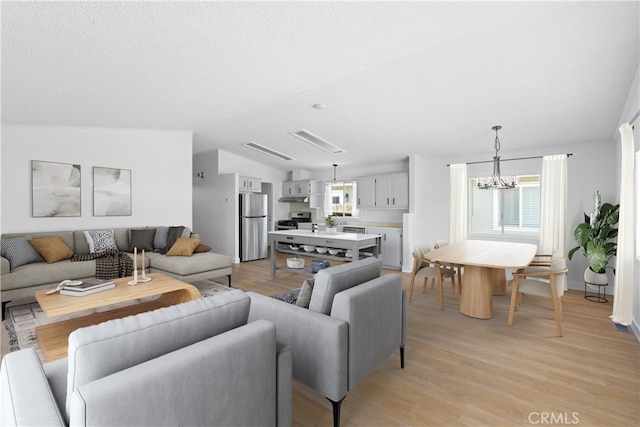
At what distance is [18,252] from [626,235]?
6.86 metres

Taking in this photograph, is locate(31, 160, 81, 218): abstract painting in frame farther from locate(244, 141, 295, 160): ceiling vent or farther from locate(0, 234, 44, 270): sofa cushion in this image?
locate(244, 141, 295, 160): ceiling vent

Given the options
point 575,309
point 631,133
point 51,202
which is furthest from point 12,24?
point 575,309

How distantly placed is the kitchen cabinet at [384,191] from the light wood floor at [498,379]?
3.24m

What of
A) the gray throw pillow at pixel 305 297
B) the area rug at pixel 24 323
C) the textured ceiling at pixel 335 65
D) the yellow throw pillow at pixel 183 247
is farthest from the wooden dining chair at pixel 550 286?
the yellow throw pillow at pixel 183 247

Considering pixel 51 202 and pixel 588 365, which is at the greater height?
pixel 51 202

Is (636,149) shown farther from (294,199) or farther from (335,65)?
(294,199)

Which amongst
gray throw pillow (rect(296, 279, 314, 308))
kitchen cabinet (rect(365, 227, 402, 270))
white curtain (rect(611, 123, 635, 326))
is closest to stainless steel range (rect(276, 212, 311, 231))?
kitchen cabinet (rect(365, 227, 402, 270))

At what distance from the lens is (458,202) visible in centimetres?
566

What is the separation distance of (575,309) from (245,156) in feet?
21.7

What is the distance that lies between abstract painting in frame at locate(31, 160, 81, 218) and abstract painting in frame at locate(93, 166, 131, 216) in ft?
0.76

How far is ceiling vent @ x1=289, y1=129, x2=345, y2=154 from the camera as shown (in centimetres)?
534

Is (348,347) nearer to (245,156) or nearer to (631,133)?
(631,133)

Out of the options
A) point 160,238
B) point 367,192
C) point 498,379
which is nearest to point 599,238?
point 498,379

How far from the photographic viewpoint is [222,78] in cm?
326
